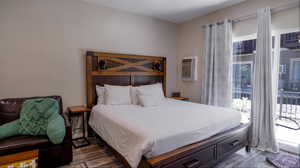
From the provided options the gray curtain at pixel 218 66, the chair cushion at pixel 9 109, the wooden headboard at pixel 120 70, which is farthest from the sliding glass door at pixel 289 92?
the chair cushion at pixel 9 109

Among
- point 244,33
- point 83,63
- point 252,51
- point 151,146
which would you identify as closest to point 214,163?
point 151,146

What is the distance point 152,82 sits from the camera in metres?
4.00

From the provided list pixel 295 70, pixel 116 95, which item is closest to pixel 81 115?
pixel 116 95

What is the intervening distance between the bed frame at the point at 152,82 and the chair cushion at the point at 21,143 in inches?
35.6

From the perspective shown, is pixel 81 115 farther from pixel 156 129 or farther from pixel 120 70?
pixel 156 129

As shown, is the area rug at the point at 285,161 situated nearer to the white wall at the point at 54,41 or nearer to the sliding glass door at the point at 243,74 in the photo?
the sliding glass door at the point at 243,74

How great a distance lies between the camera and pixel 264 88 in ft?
8.72

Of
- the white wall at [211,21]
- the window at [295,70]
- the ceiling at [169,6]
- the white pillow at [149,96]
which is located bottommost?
the white pillow at [149,96]

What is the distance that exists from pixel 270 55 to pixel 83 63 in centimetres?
330

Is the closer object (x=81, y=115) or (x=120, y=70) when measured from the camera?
(x=81, y=115)

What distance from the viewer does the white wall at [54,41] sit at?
2514 mm

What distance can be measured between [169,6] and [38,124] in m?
3.07

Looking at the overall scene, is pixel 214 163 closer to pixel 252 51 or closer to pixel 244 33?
pixel 252 51

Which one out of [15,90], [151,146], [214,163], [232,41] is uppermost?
[232,41]
